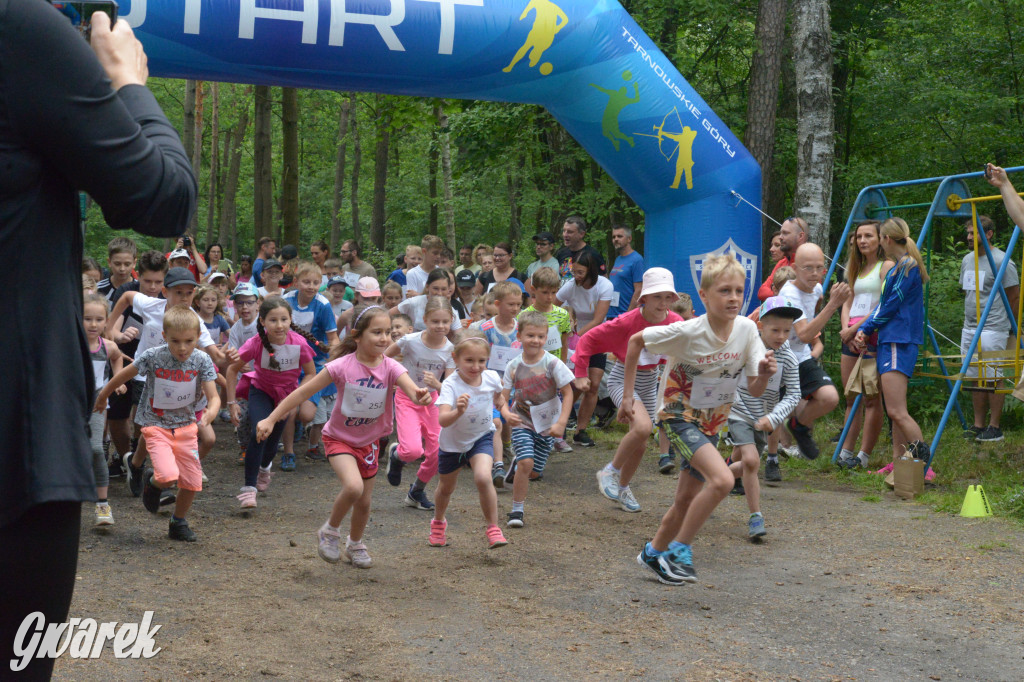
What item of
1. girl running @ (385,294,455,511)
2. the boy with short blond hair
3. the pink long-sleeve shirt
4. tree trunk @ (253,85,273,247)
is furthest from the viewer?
tree trunk @ (253,85,273,247)

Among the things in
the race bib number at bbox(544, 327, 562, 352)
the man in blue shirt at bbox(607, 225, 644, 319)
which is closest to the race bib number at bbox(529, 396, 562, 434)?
the race bib number at bbox(544, 327, 562, 352)

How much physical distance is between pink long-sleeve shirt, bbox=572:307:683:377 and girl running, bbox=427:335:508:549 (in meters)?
1.05

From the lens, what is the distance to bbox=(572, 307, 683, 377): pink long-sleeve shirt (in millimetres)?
7730

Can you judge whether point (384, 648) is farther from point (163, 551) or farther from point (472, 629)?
point (163, 551)

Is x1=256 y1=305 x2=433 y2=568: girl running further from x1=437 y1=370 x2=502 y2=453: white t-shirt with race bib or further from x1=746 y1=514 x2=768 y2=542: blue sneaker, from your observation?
x1=746 y1=514 x2=768 y2=542: blue sneaker

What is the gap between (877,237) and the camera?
348 inches

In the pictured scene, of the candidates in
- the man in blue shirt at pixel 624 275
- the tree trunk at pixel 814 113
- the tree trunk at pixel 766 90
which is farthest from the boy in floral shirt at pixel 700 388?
→ the tree trunk at pixel 766 90

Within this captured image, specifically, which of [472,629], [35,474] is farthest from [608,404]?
[35,474]

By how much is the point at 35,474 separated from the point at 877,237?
827 cm

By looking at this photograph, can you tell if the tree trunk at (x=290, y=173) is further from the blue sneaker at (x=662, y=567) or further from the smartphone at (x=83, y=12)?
the smartphone at (x=83, y=12)

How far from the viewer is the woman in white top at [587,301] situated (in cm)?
1085

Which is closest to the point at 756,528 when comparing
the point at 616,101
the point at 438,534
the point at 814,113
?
the point at 438,534

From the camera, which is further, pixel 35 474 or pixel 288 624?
pixel 288 624

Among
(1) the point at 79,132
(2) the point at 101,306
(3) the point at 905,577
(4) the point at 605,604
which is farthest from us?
(2) the point at 101,306
